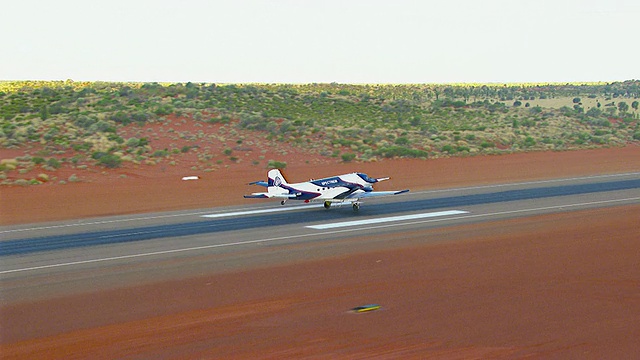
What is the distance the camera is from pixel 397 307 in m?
18.1

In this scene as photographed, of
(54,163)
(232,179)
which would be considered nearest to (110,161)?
(54,163)

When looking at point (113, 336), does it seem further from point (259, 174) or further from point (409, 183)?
point (259, 174)

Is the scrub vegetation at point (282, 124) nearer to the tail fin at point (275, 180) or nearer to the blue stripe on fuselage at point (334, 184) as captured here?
the tail fin at point (275, 180)

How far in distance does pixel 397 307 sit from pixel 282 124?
55.1 meters

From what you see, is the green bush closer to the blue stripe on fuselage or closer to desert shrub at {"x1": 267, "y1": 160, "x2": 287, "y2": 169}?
desert shrub at {"x1": 267, "y1": 160, "x2": 287, "y2": 169}

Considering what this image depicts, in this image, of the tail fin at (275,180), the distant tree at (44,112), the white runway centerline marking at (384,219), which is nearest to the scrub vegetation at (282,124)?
the distant tree at (44,112)

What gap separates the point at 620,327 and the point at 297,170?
139 feet

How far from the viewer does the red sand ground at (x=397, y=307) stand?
595 inches

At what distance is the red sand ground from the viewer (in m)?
15.1

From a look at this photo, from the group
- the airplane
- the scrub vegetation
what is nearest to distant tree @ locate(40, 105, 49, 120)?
the scrub vegetation

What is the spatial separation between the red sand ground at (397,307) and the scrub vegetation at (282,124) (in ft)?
104

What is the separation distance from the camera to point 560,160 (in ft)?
207

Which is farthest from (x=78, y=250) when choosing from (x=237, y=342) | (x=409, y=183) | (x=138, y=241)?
(x=409, y=183)

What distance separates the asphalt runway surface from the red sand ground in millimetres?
1714
